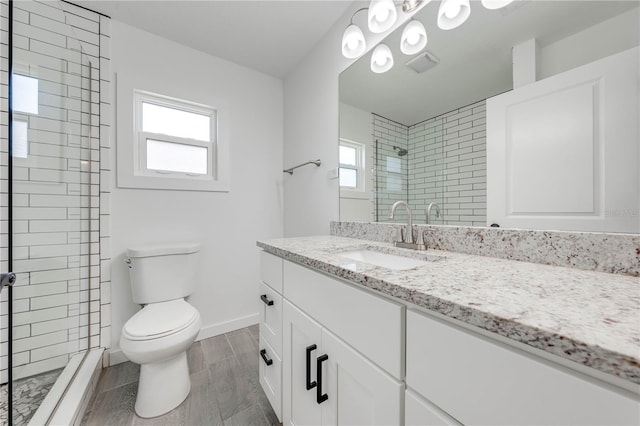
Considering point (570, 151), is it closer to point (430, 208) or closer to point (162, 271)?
point (430, 208)

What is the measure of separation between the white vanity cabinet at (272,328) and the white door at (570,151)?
94 centimetres

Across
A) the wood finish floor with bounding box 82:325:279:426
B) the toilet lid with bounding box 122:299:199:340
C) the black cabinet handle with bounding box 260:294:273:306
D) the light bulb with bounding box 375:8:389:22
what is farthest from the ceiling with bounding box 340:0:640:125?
the wood finish floor with bounding box 82:325:279:426

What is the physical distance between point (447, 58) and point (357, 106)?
58cm

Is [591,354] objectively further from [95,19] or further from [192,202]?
[95,19]

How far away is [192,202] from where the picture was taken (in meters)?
1.96

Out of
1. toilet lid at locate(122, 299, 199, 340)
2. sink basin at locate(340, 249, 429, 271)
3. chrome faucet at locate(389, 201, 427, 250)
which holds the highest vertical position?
chrome faucet at locate(389, 201, 427, 250)

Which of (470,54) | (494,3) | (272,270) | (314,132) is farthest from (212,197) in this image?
(494,3)

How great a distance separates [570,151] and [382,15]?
3.60ft

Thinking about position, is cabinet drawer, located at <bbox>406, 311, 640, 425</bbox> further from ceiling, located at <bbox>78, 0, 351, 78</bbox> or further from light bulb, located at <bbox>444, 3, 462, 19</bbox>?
ceiling, located at <bbox>78, 0, 351, 78</bbox>

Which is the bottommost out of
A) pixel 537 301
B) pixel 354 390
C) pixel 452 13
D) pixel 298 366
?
pixel 298 366

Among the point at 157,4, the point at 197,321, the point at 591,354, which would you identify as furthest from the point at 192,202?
the point at 591,354

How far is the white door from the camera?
2.20 ft

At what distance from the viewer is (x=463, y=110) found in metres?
1.04

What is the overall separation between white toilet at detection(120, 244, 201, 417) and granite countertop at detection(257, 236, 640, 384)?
1011mm
